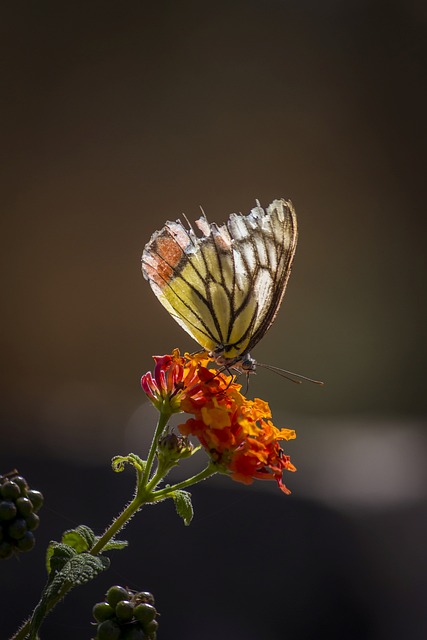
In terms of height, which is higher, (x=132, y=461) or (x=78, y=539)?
(x=132, y=461)

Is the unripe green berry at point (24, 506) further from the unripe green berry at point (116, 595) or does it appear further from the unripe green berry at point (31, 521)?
the unripe green berry at point (116, 595)

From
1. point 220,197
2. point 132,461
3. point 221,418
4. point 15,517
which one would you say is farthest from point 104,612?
point 220,197

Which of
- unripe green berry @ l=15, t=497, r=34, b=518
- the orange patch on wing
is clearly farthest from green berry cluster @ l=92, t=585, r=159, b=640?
the orange patch on wing

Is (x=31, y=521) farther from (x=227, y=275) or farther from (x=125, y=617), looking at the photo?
(x=227, y=275)

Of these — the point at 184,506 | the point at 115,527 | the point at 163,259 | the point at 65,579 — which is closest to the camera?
the point at 65,579

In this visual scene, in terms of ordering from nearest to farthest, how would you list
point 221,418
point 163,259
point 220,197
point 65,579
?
point 65,579 → point 221,418 → point 163,259 → point 220,197

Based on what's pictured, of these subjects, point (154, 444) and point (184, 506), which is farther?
point (154, 444)

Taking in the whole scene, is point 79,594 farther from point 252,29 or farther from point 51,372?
point 252,29
